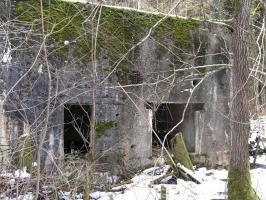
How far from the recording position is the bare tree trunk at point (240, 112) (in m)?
6.34

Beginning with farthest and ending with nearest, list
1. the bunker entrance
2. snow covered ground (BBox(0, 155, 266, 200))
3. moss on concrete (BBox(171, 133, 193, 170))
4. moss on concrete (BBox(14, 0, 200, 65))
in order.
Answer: the bunker entrance → moss on concrete (BBox(171, 133, 193, 170)) → moss on concrete (BBox(14, 0, 200, 65)) → snow covered ground (BBox(0, 155, 266, 200))

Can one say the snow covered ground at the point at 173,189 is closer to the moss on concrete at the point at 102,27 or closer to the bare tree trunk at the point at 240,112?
the bare tree trunk at the point at 240,112

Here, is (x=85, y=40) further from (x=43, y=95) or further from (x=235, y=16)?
(x=235, y=16)

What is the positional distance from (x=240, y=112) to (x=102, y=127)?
2.52 metres

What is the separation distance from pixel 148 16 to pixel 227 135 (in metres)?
3.05

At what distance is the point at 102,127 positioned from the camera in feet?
25.4

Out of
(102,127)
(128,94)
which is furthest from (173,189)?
(128,94)

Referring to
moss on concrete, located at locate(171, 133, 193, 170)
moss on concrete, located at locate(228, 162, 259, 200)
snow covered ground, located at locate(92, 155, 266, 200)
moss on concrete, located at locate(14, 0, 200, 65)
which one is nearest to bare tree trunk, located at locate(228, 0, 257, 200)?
moss on concrete, located at locate(228, 162, 259, 200)

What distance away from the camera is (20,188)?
473 centimetres

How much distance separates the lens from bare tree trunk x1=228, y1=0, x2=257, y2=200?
20.8 ft

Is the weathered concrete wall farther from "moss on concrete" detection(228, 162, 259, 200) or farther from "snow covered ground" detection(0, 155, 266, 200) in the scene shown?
"moss on concrete" detection(228, 162, 259, 200)

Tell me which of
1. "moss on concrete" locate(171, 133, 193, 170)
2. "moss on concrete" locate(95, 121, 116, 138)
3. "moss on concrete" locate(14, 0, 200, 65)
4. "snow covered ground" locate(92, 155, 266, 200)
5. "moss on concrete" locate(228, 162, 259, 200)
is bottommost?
"snow covered ground" locate(92, 155, 266, 200)

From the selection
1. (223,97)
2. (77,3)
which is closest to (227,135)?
(223,97)

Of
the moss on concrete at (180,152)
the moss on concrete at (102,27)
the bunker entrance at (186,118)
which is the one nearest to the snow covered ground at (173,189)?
the moss on concrete at (180,152)
